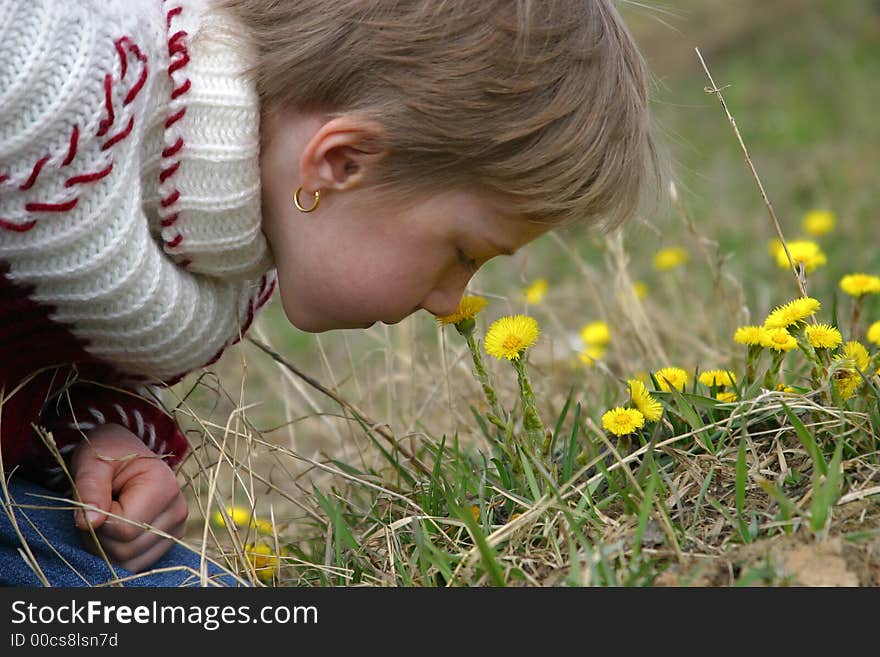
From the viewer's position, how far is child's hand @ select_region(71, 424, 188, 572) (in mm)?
1661

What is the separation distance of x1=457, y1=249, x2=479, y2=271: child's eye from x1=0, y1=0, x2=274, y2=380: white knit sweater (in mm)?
307

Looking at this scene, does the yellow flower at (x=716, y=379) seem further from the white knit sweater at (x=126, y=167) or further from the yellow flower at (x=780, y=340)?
the white knit sweater at (x=126, y=167)

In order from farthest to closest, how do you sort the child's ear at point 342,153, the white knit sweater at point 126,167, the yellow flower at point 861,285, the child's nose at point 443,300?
the yellow flower at point 861,285, the child's nose at point 443,300, the child's ear at point 342,153, the white knit sweater at point 126,167

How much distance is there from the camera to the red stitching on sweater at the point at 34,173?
143 centimetres

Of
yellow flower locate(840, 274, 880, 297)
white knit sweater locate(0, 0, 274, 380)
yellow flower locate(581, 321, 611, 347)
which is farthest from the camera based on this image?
yellow flower locate(581, 321, 611, 347)

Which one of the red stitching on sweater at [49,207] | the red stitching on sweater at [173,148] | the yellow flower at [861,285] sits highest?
the red stitching on sweater at [173,148]

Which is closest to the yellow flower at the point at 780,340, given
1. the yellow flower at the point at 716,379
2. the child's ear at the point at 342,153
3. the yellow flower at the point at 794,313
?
the yellow flower at the point at 794,313

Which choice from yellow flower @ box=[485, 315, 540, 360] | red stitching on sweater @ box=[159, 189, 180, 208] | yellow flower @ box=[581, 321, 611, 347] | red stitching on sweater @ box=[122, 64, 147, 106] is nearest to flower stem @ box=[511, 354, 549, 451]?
yellow flower @ box=[485, 315, 540, 360]

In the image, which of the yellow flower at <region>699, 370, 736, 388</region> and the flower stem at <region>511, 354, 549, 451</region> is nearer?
the flower stem at <region>511, 354, 549, 451</region>

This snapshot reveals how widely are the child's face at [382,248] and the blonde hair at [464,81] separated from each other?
38 mm

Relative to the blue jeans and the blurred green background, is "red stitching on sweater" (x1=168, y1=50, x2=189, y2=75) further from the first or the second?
Result: the blue jeans

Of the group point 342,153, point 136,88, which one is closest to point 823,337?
point 342,153

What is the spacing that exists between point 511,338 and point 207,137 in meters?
0.51
